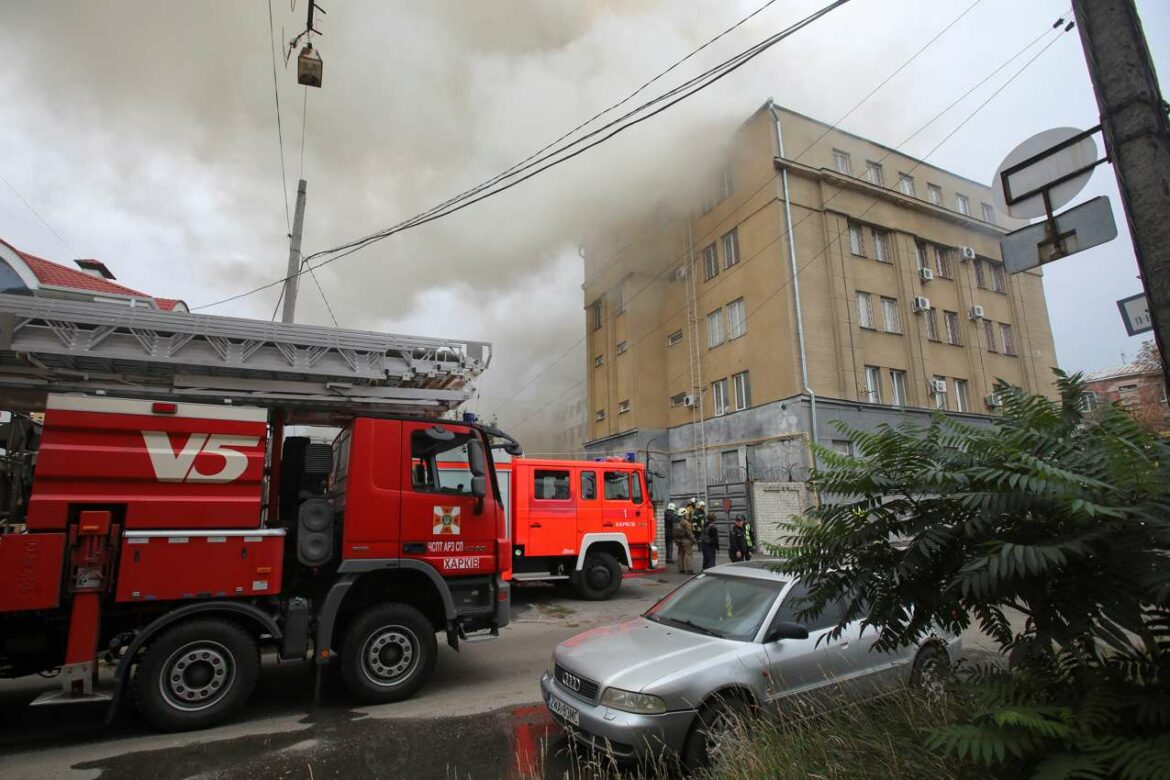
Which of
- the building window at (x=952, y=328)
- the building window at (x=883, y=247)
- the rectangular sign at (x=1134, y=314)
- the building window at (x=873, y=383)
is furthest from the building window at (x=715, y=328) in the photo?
the rectangular sign at (x=1134, y=314)

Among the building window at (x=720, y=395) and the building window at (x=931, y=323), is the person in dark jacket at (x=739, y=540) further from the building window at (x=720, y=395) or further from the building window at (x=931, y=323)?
the building window at (x=931, y=323)

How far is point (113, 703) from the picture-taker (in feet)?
13.8

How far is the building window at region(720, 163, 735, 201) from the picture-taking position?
21.6 meters

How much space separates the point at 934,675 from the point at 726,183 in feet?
70.6

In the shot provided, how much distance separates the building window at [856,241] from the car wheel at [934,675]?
20003 mm

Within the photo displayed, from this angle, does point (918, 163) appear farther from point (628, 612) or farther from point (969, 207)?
point (628, 612)

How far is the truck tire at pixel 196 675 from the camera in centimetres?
428

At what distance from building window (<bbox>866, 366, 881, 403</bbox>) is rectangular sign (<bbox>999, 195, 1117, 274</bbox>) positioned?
57.0 ft

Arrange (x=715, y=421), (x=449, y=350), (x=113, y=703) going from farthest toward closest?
(x=715, y=421)
(x=449, y=350)
(x=113, y=703)

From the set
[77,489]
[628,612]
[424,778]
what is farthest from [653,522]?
[77,489]

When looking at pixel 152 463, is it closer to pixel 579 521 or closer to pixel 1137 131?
pixel 1137 131

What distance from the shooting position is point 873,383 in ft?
65.0

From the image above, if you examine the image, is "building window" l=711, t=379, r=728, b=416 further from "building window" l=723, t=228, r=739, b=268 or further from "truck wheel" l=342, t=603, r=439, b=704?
"truck wheel" l=342, t=603, r=439, b=704

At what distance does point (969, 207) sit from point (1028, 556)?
2794 centimetres
